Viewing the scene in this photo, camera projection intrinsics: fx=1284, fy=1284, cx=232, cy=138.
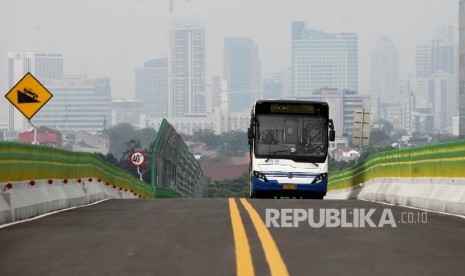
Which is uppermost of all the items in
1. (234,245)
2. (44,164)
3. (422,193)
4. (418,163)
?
(44,164)

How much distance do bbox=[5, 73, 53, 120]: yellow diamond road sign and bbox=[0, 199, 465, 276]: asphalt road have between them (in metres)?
15.4

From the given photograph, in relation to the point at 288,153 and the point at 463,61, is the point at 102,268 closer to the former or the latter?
the point at 288,153

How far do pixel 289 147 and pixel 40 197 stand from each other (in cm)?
1683

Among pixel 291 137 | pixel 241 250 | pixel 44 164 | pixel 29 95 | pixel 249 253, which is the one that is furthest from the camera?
pixel 291 137

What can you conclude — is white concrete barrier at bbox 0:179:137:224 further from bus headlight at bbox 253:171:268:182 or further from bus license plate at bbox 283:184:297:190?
bus license plate at bbox 283:184:297:190

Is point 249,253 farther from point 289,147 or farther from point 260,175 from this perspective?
point 260,175

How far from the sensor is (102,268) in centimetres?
1225

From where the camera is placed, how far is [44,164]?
24.8 metres

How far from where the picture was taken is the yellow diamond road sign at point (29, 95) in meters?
36.0

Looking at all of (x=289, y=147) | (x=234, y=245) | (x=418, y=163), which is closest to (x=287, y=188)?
(x=289, y=147)

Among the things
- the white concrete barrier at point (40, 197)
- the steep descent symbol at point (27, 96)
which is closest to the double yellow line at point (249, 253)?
the white concrete barrier at point (40, 197)

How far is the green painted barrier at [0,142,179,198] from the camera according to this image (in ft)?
69.5

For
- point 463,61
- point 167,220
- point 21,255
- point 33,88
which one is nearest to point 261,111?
point 33,88

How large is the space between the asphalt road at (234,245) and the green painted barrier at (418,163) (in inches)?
125
